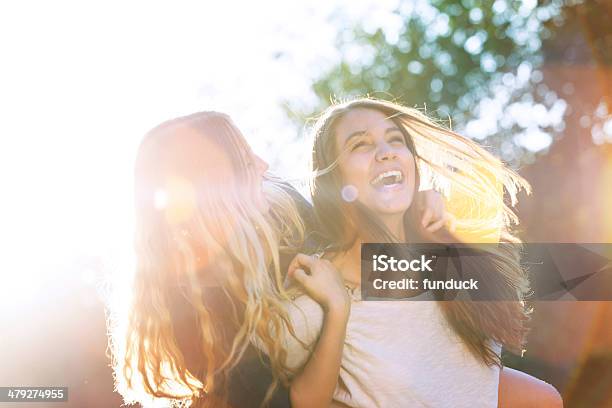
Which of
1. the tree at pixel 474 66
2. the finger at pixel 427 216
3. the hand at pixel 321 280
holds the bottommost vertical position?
the hand at pixel 321 280

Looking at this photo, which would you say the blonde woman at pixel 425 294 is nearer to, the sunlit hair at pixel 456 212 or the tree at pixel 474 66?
the sunlit hair at pixel 456 212

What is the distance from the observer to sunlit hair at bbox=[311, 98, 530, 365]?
1941mm

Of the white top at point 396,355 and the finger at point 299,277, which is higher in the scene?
the finger at point 299,277

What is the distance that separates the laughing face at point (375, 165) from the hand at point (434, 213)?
0.05 metres

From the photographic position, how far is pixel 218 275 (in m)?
1.89

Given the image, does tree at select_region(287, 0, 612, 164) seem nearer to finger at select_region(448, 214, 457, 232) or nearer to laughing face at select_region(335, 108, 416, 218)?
laughing face at select_region(335, 108, 416, 218)

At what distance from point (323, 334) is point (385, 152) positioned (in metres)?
0.55

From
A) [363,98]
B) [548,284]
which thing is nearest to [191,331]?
[363,98]

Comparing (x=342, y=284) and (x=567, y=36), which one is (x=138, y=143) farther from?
(x=567, y=36)

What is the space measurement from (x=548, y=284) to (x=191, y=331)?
1.06m

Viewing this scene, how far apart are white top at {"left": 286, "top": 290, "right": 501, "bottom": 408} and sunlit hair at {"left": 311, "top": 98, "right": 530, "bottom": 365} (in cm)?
7

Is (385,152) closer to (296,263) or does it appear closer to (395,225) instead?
(395,225)

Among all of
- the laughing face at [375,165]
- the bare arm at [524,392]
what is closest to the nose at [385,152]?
the laughing face at [375,165]

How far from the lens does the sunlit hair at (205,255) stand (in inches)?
74.1
